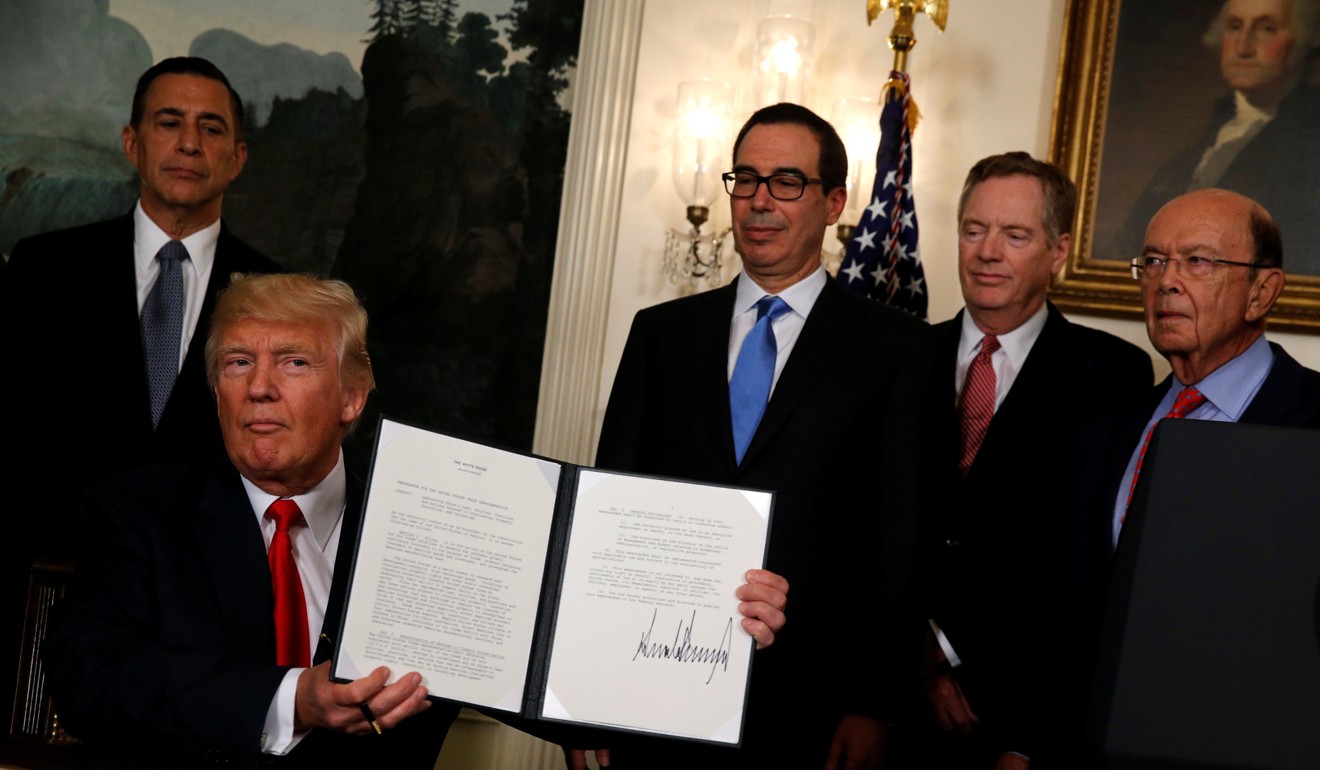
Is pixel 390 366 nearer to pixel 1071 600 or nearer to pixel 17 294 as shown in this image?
pixel 17 294

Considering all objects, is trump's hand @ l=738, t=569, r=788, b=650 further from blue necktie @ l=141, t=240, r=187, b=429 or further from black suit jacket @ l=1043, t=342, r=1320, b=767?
blue necktie @ l=141, t=240, r=187, b=429

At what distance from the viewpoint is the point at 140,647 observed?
91.4 inches

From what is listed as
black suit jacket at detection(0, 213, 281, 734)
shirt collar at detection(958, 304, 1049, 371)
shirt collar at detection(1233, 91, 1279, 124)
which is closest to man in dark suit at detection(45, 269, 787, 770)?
black suit jacket at detection(0, 213, 281, 734)

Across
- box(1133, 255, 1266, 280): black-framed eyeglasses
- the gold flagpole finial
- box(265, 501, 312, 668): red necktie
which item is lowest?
box(265, 501, 312, 668): red necktie

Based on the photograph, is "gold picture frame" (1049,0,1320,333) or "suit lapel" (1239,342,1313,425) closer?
"suit lapel" (1239,342,1313,425)

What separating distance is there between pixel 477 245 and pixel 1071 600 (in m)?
2.92

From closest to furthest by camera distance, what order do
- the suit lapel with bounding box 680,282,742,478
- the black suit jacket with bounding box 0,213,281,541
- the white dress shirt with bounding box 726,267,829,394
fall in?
the suit lapel with bounding box 680,282,742,478
the white dress shirt with bounding box 726,267,829,394
the black suit jacket with bounding box 0,213,281,541

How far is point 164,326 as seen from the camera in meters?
3.86

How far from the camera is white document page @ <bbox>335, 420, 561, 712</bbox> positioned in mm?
2092

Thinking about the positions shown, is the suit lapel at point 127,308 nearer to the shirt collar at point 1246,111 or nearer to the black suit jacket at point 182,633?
the black suit jacket at point 182,633

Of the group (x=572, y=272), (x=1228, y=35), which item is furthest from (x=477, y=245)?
(x=1228, y=35)

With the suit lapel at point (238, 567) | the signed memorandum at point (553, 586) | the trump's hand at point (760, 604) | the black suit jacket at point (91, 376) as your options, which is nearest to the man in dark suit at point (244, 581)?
the suit lapel at point (238, 567)

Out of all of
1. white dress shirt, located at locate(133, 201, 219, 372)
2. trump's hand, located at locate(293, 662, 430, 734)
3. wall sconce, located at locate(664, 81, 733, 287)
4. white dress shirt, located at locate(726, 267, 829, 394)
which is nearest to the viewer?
trump's hand, located at locate(293, 662, 430, 734)

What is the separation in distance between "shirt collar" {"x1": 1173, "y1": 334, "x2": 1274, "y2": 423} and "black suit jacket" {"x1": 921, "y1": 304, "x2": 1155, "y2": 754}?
1.42 ft
